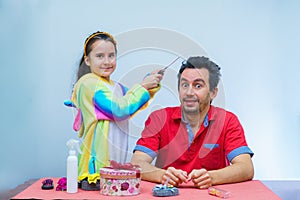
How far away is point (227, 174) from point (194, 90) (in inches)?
16.1

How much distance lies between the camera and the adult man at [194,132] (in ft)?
7.04

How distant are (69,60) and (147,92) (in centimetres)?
95

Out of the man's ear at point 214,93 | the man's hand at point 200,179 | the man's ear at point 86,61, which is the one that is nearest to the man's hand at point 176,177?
the man's hand at point 200,179

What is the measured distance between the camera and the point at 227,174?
1941mm

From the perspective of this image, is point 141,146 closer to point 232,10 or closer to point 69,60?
point 69,60

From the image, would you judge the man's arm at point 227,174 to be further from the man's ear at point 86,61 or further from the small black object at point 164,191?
the man's ear at point 86,61

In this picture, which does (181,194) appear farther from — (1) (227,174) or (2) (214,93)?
(2) (214,93)

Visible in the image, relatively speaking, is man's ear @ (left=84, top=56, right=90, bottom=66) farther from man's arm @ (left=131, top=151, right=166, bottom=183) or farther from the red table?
the red table

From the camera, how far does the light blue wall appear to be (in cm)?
288

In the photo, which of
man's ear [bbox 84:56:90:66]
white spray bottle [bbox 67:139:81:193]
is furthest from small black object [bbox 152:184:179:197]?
man's ear [bbox 84:56:90:66]

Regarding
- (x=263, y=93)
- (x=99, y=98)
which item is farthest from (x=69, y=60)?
(x=263, y=93)

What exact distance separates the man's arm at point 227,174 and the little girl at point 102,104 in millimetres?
408

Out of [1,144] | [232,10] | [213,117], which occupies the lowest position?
[1,144]

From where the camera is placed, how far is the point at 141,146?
216 centimetres
